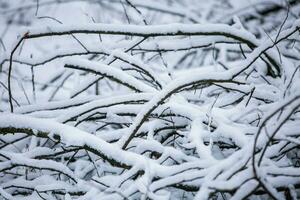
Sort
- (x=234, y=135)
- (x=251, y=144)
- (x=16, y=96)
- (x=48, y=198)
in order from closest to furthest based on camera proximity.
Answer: (x=251, y=144) < (x=234, y=135) < (x=48, y=198) < (x=16, y=96)

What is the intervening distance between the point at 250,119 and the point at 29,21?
4.00 meters

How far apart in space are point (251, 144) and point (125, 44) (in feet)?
2.27

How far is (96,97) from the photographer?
4.07ft

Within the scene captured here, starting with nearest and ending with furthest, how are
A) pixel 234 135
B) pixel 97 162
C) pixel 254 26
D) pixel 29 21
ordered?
pixel 234 135
pixel 97 162
pixel 254 26
pixel 29 21

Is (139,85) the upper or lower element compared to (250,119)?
upper

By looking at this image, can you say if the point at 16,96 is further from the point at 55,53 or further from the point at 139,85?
the point at 139,85

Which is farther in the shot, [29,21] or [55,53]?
[29,21]

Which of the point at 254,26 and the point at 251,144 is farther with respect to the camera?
the point at 254,26

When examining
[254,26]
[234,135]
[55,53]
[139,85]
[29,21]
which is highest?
[29,21]

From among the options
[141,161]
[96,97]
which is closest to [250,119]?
[141,161]

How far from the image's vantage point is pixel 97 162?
1.23 meters

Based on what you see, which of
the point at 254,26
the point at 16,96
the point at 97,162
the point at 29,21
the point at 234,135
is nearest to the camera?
the point at 234,135

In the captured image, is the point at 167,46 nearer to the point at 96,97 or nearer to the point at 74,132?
the point at 96,97

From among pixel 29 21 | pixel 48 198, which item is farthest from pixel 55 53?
pixel 29 21
